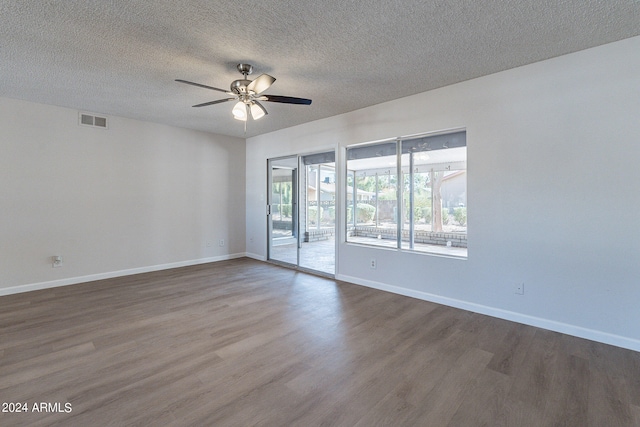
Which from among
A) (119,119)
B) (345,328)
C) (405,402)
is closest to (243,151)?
(119,119)

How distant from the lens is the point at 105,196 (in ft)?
15.5

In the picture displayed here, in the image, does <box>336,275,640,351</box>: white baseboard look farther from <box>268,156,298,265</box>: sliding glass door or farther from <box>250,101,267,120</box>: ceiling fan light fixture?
<box>250,101,267,120</box>: ceiling fan light fixture

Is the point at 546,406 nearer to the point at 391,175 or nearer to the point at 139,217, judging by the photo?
the point at 391,175

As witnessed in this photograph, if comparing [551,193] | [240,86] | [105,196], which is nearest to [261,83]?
[240,86]

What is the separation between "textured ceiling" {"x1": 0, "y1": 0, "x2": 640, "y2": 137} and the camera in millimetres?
2152

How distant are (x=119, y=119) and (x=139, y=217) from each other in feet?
5.53

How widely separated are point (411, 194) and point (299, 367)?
9.05 feet

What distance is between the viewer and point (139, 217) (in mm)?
5105

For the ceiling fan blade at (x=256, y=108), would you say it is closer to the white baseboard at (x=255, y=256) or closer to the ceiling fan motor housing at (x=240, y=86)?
the ceiling fan motor housing at (x=240, y=86)

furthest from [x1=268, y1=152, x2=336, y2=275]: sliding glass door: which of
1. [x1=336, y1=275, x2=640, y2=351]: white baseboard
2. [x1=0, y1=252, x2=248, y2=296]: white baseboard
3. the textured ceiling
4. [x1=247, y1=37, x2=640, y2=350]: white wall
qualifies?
[x1=247, y1=37, x2=640, y2=350]: white wall

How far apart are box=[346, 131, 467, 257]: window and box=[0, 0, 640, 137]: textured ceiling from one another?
82 cm

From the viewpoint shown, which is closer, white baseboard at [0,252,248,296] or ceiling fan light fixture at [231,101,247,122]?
ceiling fan light fixture at [231,101,247,122]

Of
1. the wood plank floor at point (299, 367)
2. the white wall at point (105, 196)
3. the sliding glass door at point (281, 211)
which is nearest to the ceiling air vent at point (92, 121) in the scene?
the white wall at point (105, 196)

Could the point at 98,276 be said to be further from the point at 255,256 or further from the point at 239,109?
the point at 239,109
